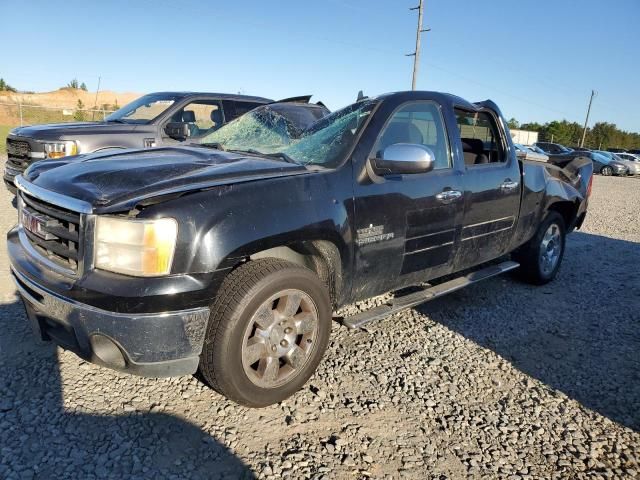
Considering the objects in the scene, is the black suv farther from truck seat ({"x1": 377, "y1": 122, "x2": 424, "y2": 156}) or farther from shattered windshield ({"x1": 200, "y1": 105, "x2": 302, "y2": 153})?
truck seat ({"x1": 377, "y1": 122, "x2": 424, "y2": 156})

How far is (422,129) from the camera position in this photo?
3.71 metres

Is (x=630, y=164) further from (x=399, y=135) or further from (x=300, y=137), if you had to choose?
(x=300, y=137)

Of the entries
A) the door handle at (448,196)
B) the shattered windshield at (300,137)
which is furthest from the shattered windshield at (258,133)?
the door handle at (448,196)

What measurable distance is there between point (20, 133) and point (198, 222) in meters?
6.28

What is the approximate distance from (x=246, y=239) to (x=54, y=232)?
1.04 meters

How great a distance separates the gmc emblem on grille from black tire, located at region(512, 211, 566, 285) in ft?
14.4

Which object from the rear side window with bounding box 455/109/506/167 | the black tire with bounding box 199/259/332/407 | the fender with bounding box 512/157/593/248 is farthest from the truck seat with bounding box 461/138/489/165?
the black tire with bounding box 199/259/332/407

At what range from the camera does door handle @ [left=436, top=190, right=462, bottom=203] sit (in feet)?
11.5

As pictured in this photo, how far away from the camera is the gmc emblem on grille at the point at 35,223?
2.59m

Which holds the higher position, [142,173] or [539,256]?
[142,173]

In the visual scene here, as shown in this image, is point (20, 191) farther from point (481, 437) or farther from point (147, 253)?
point (481, 437)

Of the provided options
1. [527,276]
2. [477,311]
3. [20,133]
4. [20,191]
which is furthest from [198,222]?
[20,133]

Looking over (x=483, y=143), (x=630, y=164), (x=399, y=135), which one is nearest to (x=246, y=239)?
(x=399, y=135)

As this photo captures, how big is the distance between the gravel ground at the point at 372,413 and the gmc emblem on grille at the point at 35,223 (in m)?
0.90
